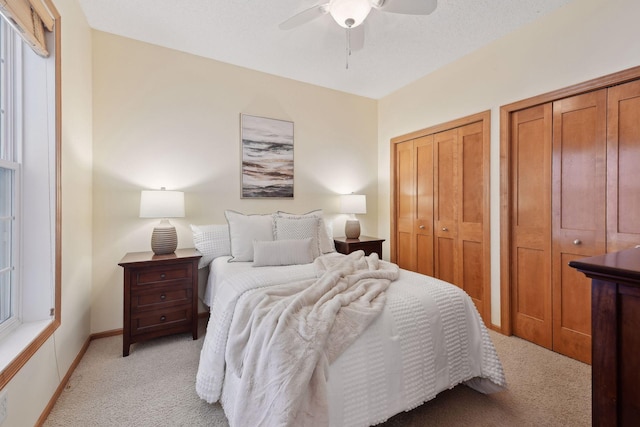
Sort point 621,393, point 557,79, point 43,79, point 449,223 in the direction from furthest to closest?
point 449,223 < point 557,79 < point 43,79 < point 621,393

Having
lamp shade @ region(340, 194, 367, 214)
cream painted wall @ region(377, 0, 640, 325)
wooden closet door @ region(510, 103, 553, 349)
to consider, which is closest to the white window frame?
lamp shade @ region(340, 194, 367, 214)

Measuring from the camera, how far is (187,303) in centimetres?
252

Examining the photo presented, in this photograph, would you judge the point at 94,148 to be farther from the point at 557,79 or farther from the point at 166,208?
the point at 557,79

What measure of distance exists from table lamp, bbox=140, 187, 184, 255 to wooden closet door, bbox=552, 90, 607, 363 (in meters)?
3.20

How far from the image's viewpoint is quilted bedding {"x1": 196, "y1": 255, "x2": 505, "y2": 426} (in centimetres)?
129

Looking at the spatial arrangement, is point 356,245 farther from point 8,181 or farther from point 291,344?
point 8,181

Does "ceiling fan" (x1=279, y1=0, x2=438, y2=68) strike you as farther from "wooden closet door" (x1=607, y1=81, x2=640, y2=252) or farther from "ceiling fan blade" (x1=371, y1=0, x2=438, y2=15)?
"wooden closet door" (x1=607, y1=81, x2=640, y2=252)

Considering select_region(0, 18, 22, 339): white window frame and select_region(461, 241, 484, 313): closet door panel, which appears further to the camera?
select_region(461, 241, 484, 313): closet door panel

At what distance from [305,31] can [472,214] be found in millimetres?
2392

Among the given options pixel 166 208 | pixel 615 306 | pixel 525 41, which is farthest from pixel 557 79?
pixel 166 208

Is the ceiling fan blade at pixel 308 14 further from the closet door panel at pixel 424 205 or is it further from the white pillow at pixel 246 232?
the closet door panel at pixel 424 205

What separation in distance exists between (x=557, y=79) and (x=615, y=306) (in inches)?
90.9

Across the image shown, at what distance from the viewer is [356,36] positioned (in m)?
2.28

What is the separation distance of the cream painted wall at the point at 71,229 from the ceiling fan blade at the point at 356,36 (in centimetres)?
198
